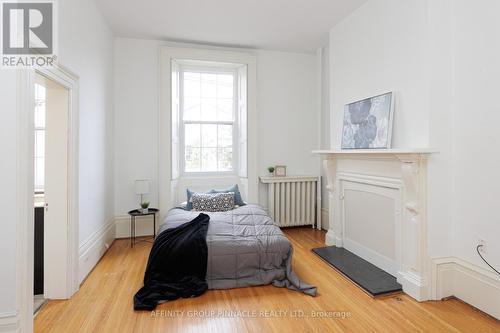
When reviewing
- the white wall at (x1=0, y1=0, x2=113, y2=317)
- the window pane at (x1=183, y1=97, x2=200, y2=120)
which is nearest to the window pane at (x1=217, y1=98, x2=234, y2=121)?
the window pane at (x1=183, y1=97, x2=200, y2=120)

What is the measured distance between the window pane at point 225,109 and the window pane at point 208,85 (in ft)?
0.56

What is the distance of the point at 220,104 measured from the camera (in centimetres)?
484

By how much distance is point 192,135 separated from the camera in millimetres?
4742

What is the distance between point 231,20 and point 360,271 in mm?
3540

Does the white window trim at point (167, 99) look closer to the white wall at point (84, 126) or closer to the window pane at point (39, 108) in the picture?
the white wall at point (84, 126)

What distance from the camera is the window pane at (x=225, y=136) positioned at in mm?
4859

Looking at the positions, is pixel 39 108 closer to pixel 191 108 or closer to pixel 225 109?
pixel 191 108

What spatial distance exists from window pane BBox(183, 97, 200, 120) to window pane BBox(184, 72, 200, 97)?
0.09 metres

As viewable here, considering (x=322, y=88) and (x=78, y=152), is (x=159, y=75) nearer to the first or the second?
(x=78, y=152)

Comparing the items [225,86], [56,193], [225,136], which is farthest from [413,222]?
[225,86]

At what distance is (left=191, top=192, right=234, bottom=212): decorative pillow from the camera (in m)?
3.99

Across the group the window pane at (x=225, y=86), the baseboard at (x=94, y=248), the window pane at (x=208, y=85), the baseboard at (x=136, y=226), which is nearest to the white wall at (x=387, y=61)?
the window pane at (x=225, y=86)

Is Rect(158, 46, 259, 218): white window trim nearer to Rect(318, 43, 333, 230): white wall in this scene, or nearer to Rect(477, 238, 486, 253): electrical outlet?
Rect(318, 43, 333, 230): white wall

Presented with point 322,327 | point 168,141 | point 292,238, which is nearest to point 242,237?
point 322,327
